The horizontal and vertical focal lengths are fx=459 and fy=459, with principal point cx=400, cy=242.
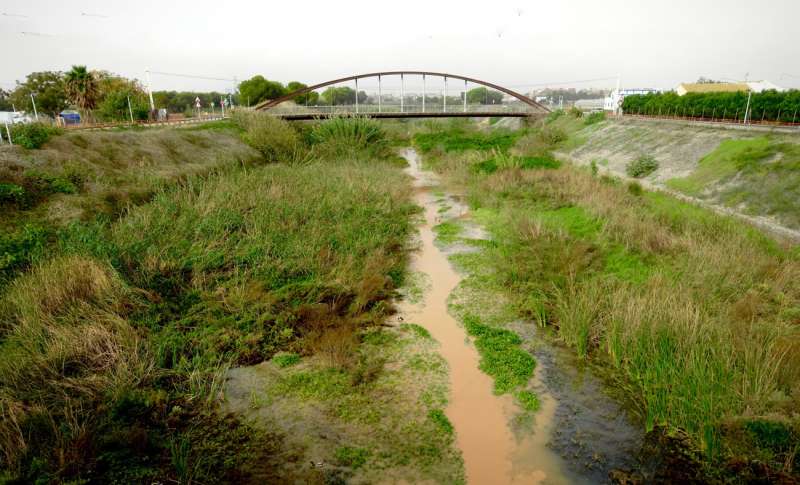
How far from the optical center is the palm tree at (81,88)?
42.3 metres

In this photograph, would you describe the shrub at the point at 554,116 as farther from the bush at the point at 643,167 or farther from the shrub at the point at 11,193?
the shrub at the point at 11,193

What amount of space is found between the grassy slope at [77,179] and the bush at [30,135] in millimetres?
327

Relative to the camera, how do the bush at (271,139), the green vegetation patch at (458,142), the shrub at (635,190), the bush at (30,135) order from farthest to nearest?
the green vegetation patch at (458,142), the bush at (271,139), the shrub at (635,190), the bush at (30,135)

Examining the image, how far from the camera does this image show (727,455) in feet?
22.9

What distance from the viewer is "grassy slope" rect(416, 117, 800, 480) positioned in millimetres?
7297

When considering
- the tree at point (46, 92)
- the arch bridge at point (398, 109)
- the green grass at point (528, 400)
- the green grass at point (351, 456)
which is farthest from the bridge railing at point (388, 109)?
the green grass at point (351, 456)

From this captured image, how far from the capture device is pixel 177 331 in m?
9.95

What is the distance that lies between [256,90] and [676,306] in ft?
237

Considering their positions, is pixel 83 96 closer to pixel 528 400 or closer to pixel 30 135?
pixel 30 135

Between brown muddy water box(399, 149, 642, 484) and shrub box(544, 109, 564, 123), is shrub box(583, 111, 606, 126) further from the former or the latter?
brown muddy water box(399, 149, 642, 484)

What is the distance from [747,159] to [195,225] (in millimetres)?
22669

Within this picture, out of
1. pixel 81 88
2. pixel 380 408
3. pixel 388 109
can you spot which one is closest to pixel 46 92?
pixel 81 88

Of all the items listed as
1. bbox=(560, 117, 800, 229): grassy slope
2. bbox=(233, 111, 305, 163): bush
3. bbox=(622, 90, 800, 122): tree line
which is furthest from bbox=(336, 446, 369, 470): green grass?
bbox=(622, 90, 800, 122): tree line

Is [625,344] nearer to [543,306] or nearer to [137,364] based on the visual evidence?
[543,306]
